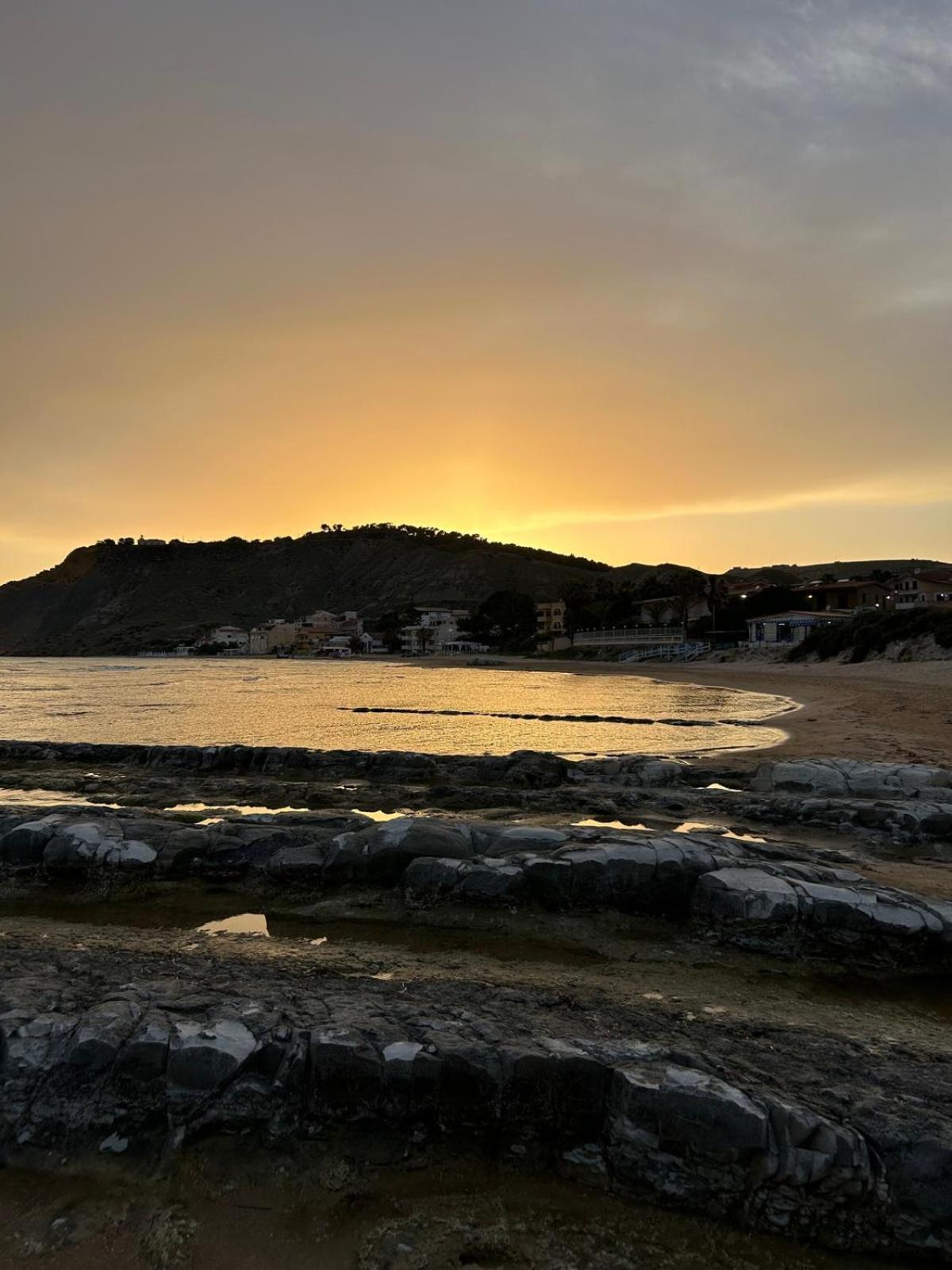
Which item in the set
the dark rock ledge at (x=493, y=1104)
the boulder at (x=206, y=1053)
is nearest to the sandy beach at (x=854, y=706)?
the dark rock ledge at (x=493, y=1104)

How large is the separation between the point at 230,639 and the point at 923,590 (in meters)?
124

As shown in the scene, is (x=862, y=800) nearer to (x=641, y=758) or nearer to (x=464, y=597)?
(x=641, y=758)

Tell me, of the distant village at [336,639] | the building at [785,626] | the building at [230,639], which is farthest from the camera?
the building at [230,639]

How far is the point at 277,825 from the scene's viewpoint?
1006 centimetres

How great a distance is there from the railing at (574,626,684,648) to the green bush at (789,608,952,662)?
20.6 meters

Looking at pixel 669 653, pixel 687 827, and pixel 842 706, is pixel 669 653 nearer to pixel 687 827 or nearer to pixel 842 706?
pixel 842 706

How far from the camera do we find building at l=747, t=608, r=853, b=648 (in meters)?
65.8

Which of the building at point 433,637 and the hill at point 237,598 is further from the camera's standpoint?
the hill at point 237,598

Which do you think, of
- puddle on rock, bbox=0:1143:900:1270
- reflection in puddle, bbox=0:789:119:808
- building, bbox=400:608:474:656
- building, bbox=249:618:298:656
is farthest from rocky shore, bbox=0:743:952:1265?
building, bbox=249:618:298:656

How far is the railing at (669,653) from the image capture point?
71062mm

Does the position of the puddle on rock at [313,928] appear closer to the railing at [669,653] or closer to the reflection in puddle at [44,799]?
the reflection in puddle at [44,799]

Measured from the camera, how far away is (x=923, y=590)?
7600 centimetres

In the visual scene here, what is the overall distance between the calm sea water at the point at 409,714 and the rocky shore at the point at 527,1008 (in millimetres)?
10329

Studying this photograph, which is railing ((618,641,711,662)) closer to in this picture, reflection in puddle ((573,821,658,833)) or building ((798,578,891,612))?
building ((798,578,891,612))
